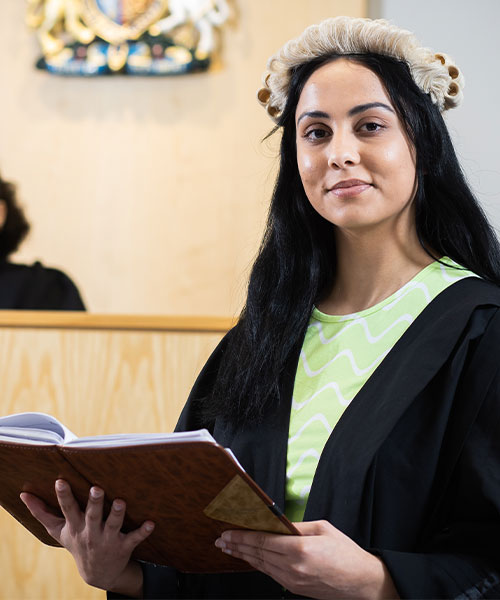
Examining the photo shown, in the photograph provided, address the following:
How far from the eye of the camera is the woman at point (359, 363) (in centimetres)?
107

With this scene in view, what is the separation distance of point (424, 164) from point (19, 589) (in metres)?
1.63

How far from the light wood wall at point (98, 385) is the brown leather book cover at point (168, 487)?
0.97 metres

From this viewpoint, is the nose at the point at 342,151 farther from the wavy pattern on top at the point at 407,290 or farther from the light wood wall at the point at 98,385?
the light wood wall at the point at 98,385

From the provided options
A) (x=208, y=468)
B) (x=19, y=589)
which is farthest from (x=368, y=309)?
(x=19, y=589)

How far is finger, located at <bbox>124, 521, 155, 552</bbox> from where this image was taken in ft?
3.63

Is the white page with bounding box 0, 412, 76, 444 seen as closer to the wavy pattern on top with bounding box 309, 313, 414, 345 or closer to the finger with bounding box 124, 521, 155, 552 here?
the finger with bounding box 124, 521, 155, 552

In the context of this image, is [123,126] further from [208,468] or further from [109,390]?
[208,468]

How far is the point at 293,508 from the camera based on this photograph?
1216 millimetres

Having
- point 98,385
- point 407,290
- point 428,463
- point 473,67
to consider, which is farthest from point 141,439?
point 473,67

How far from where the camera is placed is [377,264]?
1.34 meters

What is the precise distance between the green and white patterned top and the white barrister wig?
12.1 inches

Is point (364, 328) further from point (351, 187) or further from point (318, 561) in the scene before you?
point (318, 561)

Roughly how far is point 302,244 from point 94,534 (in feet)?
2.18

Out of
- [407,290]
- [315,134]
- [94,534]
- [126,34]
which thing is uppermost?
[126,34]
